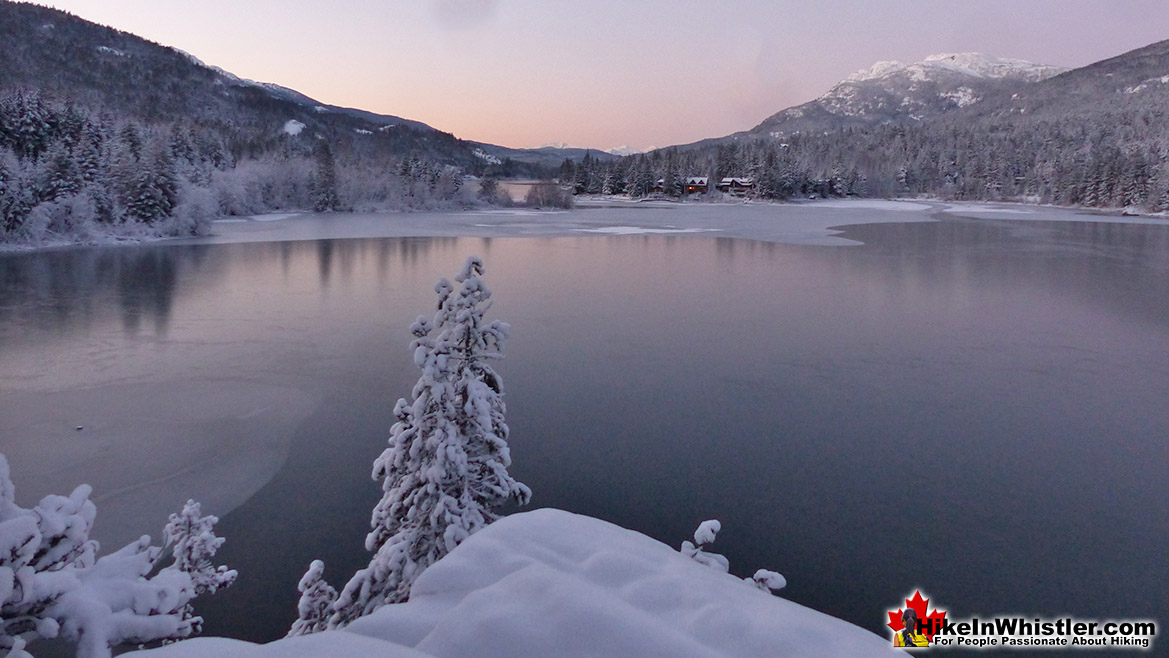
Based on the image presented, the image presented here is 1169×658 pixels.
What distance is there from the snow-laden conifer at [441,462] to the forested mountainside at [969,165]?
281ft

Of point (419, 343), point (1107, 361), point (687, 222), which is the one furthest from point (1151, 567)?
point (687, 222)

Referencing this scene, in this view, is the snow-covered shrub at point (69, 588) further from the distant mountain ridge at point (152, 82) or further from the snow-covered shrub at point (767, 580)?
the distant mountain ridge at point (152, 82)

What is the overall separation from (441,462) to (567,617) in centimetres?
261

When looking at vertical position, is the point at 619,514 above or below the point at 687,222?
below

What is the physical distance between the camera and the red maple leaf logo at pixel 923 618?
6195 millimetres

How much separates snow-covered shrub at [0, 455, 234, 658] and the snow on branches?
2.26 metres

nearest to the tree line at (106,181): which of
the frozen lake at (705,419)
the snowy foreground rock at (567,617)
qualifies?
the frozen lake at (705,419)

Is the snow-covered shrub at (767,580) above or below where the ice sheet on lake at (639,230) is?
below

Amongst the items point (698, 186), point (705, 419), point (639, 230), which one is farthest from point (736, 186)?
point (705, 419)

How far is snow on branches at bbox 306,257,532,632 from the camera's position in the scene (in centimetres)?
539

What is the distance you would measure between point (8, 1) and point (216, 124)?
90.6 meters

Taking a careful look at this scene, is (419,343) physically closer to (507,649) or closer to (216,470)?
(507,649)

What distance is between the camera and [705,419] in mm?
11234

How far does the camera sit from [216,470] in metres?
9.30
